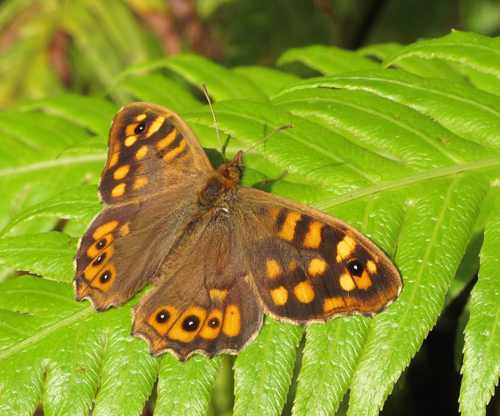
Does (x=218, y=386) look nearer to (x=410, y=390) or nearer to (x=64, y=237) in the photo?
(x=410, y=390)

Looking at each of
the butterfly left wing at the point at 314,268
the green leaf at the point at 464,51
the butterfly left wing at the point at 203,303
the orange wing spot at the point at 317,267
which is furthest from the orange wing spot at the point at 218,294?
the green leaf at the point at 464,51

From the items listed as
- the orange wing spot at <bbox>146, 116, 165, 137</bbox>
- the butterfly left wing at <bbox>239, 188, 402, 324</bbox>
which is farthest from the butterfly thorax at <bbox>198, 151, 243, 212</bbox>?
the orange wing spot at <bbox>146, 116, 165, 137</bbox>

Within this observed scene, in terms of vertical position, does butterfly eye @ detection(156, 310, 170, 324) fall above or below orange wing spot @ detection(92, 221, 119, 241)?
below

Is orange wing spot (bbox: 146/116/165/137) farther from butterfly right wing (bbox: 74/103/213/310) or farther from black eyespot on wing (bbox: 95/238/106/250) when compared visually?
black eyespot on wing (bbox: 95/238/106/250)

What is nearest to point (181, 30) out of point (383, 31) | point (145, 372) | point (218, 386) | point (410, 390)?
point (383, 31)

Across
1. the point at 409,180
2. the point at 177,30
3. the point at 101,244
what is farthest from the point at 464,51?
the point at 177,30
